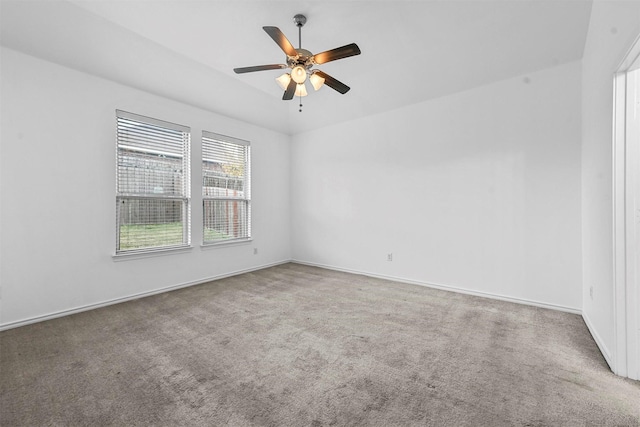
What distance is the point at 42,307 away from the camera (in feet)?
9.48

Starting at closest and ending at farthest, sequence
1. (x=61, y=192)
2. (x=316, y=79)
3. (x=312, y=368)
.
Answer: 1. (x=312, y=368)
2. (x=316, y=79)
3. (x=61, y=192)

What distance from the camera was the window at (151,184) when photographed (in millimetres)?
3525

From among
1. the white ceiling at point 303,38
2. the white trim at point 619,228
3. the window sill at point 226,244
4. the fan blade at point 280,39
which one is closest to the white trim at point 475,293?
the white trim at point 619,228

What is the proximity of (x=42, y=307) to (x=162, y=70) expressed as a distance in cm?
298

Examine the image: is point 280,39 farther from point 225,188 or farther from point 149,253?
point 149,253

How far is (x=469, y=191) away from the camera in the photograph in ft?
12.0

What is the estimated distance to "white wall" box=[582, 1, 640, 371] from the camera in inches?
71.9

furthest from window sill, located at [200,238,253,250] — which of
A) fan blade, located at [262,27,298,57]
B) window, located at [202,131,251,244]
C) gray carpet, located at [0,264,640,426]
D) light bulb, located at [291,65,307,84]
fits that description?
fan blade, located at [262,27,298,57]

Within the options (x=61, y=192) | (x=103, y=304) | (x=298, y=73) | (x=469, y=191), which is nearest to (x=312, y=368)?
(x=298, y=73)

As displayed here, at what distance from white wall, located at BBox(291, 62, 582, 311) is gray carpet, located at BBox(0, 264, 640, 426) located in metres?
0.57

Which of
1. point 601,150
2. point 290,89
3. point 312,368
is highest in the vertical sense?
→ point 290,89

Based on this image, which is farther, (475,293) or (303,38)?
(475,293)

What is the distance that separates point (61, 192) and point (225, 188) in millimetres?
2124

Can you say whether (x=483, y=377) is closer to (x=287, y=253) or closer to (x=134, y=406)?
(x=134, y=406)
